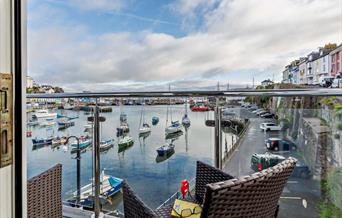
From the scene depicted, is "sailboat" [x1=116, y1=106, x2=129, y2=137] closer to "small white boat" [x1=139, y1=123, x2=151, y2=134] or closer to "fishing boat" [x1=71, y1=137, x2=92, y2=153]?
"small white boat" [x1=139, y1=123, x2=151, y2=134]

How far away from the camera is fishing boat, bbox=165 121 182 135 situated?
2.60 m

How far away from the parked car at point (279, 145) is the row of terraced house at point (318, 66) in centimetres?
102

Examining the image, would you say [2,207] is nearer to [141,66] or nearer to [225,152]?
[225,152]

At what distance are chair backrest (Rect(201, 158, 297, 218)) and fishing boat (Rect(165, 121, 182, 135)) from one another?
4.80ft

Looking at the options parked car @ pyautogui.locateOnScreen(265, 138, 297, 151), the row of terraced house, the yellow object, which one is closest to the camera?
the yellow object

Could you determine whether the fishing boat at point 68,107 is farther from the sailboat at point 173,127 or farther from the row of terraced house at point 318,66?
the row of terraced house at point 318,66

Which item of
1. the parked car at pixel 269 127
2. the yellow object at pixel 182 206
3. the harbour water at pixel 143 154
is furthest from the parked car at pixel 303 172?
the yellow object at pixel 182 206

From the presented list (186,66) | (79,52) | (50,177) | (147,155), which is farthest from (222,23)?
(50,177)

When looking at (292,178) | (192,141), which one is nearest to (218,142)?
(192,141)

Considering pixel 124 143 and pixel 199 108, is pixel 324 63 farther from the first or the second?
pixel 124 143

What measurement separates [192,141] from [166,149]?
287 millimetres

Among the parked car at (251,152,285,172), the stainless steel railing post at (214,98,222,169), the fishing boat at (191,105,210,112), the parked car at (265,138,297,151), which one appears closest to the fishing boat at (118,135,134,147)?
the fishing boat at (191,105,210,112)

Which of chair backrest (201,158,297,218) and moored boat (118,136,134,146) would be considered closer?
chair backrest (201,158,297,218)

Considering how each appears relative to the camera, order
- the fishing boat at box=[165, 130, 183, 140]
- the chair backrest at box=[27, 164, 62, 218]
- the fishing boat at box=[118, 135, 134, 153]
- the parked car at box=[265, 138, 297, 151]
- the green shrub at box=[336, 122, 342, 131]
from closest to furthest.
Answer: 1. the chair backrest at box=[27, 164, 62, 218]
2. the green shrub at box=[336, 122, 342, 131]
3. the parked car at box=[265, 138, 297, 151]
4. the fishing boat at box=[165, 130, 183, 140]
5. the fishing boat at box=[118, 135, 134, 153]
